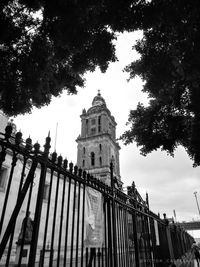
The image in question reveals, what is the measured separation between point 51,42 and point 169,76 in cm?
283

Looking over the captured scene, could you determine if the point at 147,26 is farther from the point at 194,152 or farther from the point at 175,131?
the point at 194,152

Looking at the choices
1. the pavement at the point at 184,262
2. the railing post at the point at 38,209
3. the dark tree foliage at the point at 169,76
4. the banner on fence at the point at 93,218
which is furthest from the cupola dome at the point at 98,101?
the railing post at the point at 38,209

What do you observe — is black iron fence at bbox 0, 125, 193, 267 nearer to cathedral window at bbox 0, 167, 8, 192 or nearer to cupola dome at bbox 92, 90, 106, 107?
cathedral window at bbox 0, 167, 8, 192

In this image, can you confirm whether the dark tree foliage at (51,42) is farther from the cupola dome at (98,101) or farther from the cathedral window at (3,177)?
the cupola dome at (98,101)

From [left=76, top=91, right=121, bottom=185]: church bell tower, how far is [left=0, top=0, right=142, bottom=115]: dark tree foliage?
31.7 m

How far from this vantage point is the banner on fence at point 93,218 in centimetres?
419

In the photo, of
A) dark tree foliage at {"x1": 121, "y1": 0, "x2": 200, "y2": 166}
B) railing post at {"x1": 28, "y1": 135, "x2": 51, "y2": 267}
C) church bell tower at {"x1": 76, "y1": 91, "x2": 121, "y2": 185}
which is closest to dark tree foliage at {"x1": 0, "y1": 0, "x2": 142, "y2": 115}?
dark tree foliage at {"x1": 121, "y1": 0, "x2": 200, "y2": 166}

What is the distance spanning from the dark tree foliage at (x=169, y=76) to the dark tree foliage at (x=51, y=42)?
0.70 m

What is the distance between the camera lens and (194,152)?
7332 mm

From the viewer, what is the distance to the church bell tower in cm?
3912

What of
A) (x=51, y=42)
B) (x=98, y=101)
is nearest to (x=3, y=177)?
(x=51, y=42)

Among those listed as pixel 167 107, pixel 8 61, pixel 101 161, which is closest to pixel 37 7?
pixel 8 61

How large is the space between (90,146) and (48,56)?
37.8m

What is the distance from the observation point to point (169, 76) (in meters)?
5.20
